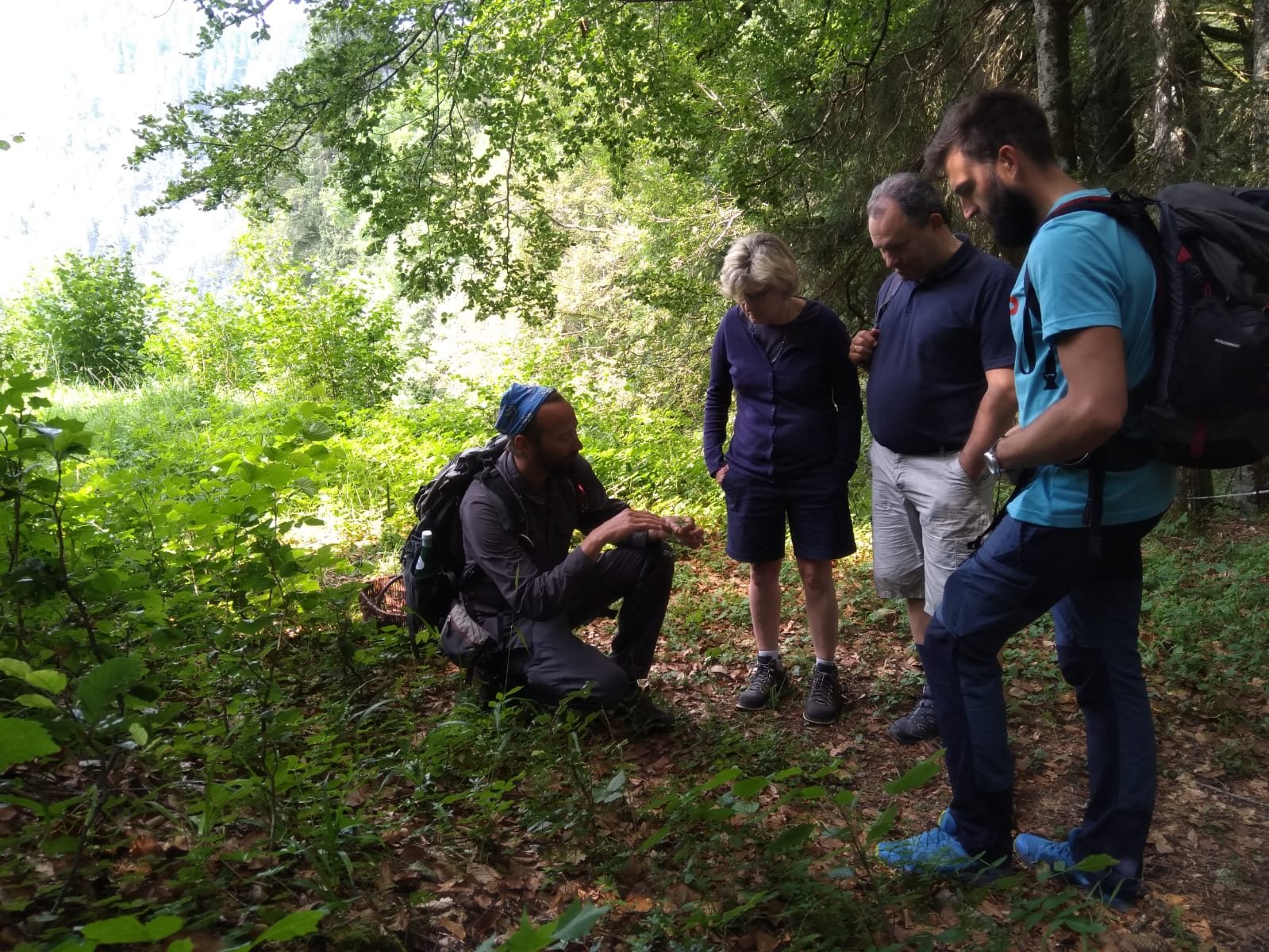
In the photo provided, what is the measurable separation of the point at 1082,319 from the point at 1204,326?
264mm

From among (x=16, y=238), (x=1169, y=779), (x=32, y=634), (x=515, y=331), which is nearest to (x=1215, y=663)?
(x=1169, y=779)

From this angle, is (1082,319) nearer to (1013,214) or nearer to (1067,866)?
(1013,214)

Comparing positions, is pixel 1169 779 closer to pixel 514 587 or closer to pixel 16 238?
pixel 514 587

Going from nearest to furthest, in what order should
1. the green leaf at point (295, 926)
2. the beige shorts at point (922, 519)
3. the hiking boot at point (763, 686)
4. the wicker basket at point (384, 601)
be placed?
the green leaf at point (295, 926) → the beige shorts at point (922, 519) → the hiking boot at point (763, 686) → the wicker basket at point (384, 601)

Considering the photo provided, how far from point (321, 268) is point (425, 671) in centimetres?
1143

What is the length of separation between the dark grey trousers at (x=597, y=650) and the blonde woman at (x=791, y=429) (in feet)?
1.47

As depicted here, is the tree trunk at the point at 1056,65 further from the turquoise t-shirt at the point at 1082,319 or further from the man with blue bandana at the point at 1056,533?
the turquoise t-shirt at the point at 1082,319

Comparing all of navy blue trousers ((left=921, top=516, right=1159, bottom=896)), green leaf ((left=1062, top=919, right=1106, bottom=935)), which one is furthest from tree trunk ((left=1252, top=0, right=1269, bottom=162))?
green leaf ((left=1062, top=919, right=1106, bottom=935))

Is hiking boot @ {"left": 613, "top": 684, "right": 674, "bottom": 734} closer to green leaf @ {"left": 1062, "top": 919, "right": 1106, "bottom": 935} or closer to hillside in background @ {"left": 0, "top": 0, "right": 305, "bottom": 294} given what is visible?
green leaf @ {"left": 1062, "top": 919, "right": 1106, "bottom": 935}

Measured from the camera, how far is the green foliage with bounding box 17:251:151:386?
15633 mm

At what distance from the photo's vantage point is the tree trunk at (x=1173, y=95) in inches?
210

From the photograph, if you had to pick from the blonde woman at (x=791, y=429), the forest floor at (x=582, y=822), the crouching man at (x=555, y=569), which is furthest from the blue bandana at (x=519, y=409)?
the forest floor at (x=582, y=822)

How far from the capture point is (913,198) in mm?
3047

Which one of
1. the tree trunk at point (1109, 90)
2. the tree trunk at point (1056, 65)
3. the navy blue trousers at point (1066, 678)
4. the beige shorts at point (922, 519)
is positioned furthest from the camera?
the tree trunk at point (1109, 90)
